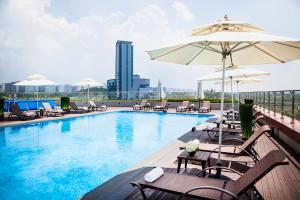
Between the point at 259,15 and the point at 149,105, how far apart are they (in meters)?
11.6

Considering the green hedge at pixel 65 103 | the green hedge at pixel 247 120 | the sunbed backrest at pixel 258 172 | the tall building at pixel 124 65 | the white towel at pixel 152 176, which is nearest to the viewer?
the sunbed backrest at pixel 258 172

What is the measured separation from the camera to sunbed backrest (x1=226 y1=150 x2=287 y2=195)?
8.92 ft

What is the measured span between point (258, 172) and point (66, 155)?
6570mm

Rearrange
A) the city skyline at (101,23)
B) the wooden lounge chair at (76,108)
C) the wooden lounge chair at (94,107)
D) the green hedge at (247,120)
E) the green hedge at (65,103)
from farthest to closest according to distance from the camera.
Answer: the wooden lounge chair at (94,107), the wooden lounge chair at (76,108), the green hedge at (65,103), the city skyline at (101,23), the green hedge at (247,120)

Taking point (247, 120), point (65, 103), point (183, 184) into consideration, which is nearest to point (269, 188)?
point (183, 184)

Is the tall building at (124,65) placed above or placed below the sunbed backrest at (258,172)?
above

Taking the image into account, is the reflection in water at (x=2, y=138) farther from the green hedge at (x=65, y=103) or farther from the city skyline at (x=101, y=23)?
the city skyline at (x=101, y=23)

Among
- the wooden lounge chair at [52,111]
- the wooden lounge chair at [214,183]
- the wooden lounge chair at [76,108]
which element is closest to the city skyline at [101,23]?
the wooden lounge chair at [76,108]

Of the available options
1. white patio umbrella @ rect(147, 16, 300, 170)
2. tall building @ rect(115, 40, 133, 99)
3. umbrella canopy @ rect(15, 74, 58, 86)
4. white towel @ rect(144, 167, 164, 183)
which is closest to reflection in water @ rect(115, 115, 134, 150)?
white patio umbrella @ rect(147, 16, 300, 170)

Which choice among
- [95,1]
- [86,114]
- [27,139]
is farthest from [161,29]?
[27,139]

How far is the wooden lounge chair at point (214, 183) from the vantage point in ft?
8.96

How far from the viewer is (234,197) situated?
101 inches

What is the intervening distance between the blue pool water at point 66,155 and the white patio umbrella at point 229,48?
3.43 meters

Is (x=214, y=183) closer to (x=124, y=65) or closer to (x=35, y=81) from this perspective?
(x=35, y=81)
